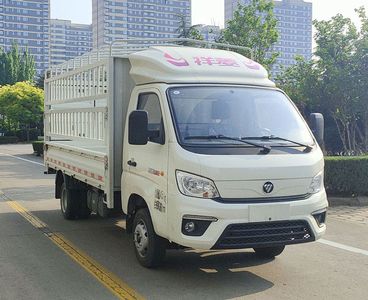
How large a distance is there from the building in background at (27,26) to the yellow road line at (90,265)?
119900mm

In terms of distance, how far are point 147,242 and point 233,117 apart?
1.74 meters

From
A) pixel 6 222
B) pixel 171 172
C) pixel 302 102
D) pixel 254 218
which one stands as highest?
pixel 302 102

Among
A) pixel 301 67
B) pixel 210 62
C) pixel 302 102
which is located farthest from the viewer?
pixel 302 102

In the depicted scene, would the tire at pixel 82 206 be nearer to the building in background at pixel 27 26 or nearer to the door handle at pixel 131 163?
the door handle at pixel 131 163

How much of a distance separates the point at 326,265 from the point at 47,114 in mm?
6783

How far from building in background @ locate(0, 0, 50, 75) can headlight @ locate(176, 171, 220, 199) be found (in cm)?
12331

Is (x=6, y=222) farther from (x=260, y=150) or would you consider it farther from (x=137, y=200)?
(x=260, y=150)

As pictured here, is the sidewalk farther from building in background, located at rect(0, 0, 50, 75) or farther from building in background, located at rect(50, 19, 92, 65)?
building in background, located at rect(0, 0, 50, 75)

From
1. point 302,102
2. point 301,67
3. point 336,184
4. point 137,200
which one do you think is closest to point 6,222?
point 137,200

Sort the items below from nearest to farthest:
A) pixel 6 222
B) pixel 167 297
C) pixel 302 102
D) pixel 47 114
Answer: pixel 167 297 → pixel 6 222 → pixel 47 114 → pixel 302 102

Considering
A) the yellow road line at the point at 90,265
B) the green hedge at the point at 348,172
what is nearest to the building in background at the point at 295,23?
the green hedge at the point at 348,172

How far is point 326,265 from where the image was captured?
6.44m

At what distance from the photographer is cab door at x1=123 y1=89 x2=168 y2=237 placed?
217 inches

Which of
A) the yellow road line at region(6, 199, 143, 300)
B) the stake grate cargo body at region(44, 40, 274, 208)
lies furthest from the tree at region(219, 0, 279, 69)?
the yellow road line at region(6, 199, 143, 300)
